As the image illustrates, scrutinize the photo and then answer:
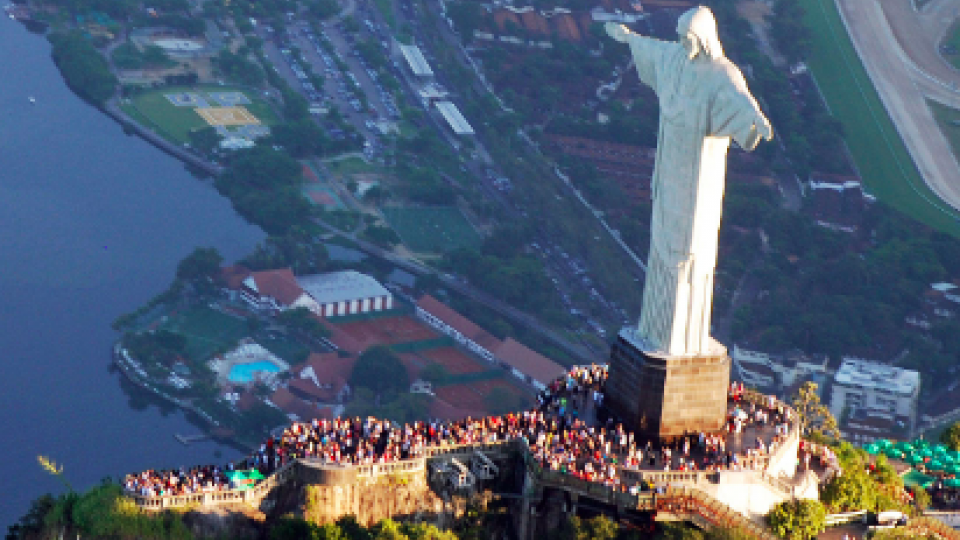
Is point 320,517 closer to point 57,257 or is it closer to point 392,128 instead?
point 57,257

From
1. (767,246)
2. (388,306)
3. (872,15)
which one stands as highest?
(872,15)

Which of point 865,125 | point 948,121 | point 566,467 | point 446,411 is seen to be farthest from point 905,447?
point 948,121

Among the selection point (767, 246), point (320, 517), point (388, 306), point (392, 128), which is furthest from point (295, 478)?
point (392, 128)

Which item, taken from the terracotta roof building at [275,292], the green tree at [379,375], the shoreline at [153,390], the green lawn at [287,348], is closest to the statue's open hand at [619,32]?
the shoreline at [153,390]

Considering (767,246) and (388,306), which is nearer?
(388,306)

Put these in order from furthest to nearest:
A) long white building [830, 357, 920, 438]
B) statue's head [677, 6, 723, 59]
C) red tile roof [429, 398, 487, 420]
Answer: red tile roof [429, 398, 487, 420]
long white building [830, 357, 920, 438]
statue's head [677, 6, 723, 59]

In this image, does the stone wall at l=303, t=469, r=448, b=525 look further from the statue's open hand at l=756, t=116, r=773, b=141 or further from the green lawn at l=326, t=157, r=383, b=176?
the green lawn at l=326, t=157, r=383, b=176

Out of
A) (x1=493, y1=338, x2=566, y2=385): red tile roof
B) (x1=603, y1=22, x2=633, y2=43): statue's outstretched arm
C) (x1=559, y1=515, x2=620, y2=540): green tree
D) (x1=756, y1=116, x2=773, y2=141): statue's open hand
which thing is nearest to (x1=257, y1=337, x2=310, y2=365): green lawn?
(x1=493, y1=338, x2=566, y2=385): red tile roof
